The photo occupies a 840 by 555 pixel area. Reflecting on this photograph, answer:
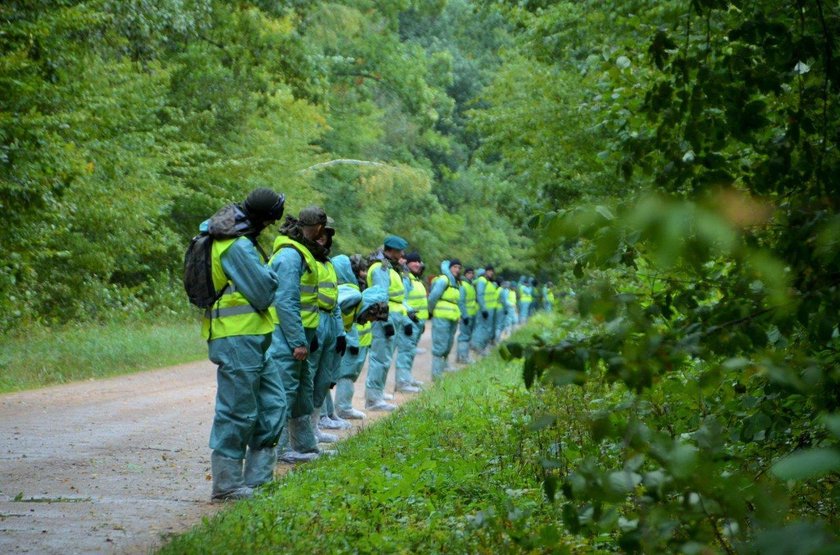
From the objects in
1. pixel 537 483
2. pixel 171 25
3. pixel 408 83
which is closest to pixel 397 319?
pixel 171 25

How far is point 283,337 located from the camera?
377 inches

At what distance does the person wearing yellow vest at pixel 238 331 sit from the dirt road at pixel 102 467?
386 millimetres

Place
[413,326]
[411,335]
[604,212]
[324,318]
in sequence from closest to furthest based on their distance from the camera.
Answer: [604,212] < [324,318] < [413,326] < [411,335]

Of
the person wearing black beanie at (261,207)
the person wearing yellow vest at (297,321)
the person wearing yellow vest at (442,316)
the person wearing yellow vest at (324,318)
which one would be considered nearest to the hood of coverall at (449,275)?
the person wearing yellow vest at (442,316)

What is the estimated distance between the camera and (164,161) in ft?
86.8

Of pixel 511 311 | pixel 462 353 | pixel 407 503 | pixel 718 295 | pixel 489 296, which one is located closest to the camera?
pixel 718 295

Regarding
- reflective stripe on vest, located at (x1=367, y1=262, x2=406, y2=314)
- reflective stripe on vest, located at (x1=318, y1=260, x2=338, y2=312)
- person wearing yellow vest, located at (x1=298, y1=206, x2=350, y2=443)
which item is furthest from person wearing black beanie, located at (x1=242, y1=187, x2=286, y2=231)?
reflective stripe on vest, located at (x1=367, y1=262, x2=406, y2=314)

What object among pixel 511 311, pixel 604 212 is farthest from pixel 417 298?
pixel 511 311

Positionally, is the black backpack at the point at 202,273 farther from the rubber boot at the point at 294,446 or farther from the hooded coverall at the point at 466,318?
the hooded coverall at the point at 466,318

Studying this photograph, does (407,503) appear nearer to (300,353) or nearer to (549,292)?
(300,353)

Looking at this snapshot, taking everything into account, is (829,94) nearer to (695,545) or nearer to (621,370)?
Result: (621,370)

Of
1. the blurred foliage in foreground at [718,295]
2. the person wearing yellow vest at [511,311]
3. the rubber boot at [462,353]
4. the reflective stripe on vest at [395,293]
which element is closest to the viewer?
the blurred foliage in foreground at [718,295]

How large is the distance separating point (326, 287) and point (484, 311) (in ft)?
59.7

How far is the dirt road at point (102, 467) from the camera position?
22.4 feet
